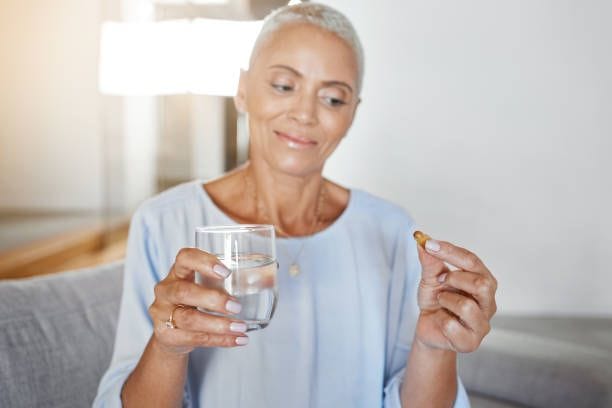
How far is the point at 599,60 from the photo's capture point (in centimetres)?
180

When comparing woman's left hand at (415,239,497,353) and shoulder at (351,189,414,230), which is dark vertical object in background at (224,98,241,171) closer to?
shoulder at (351,189,414,230)

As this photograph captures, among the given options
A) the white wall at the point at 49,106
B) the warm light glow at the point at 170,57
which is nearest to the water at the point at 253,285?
the white wall at the point at 49,106

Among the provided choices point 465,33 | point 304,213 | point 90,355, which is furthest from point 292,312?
point 465,33

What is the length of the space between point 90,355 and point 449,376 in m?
0.72

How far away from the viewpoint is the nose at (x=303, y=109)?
1248 millimetres

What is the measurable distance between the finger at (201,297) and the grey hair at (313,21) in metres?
0.66

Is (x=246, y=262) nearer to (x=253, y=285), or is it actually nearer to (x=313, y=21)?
(x=253, y=285)

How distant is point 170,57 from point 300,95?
133 inches

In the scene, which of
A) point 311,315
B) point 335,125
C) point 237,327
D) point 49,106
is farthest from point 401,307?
point 49,106

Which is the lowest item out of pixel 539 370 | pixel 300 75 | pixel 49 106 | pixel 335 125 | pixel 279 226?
pixel 539 370

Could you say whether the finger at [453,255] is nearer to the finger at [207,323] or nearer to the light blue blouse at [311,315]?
the finger at [207,323]

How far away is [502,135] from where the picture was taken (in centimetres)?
190

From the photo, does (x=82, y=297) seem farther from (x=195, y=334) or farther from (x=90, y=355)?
(x=195, y=334)

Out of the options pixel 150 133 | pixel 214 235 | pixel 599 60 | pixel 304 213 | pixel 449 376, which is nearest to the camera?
pixel 214 235
